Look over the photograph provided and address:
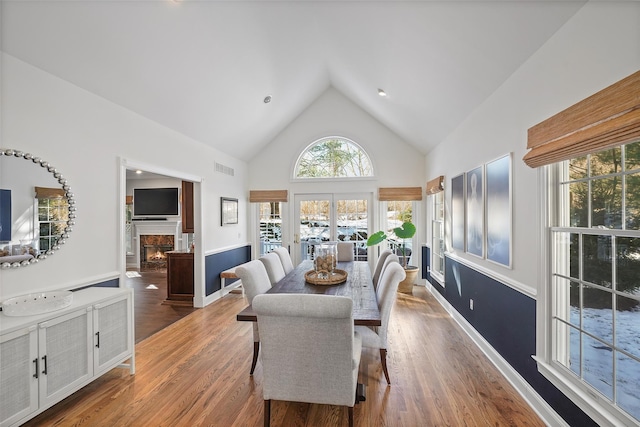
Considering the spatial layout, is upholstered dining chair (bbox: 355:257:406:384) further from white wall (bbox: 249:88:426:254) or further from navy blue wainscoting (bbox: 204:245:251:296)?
white wall (bbox: 249:88:426:254)

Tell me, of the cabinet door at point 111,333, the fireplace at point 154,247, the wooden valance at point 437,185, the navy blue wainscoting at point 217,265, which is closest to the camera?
the cabinet door at point 111,333

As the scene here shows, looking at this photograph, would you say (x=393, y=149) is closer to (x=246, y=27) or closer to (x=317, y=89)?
(x=317, y=89)

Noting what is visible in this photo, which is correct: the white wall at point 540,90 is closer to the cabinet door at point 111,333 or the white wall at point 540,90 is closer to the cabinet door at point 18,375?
the cabinet door at point 111,333

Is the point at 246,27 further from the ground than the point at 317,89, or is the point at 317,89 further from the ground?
the point at 317,89

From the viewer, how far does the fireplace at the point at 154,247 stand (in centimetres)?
763

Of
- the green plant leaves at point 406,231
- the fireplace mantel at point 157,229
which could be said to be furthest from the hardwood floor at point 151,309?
the green plant leaves at point 406,231

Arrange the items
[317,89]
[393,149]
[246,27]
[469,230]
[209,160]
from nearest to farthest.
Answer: [246,27], [469,230], [209,160], [317,89], [393,149]

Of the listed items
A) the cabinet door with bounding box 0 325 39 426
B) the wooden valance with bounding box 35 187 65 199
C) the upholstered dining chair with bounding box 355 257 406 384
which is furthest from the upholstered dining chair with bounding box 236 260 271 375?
the wooden valance with bounding box 35 187 65 199

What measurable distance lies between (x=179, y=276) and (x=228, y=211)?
1.38m

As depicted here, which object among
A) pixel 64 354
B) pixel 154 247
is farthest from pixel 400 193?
pixel 154 247

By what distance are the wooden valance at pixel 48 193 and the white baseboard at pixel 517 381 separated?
4027mm

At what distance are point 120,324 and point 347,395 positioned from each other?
79.0 inches

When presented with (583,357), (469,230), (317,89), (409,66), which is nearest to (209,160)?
(317,89)

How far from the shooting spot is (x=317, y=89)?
5.23m
